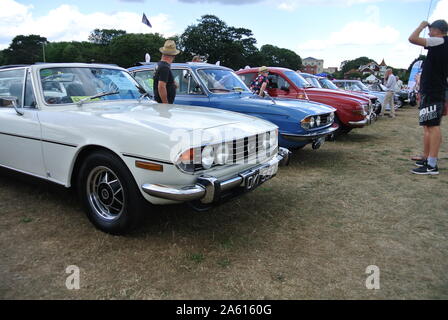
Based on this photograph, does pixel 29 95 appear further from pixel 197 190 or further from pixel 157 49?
pixel 157 49

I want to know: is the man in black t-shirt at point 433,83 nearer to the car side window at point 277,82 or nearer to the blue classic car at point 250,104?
the blue classic car at point 250,104

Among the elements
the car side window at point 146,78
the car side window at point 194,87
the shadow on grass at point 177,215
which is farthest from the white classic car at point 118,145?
the car side window at point 146,78

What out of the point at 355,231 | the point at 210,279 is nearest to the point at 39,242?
the point at 210,279

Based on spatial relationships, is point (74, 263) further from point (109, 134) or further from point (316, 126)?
point (316, 126)

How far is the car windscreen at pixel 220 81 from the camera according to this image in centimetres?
556

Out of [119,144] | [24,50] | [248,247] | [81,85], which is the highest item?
[24,50]

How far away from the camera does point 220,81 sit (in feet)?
18.8

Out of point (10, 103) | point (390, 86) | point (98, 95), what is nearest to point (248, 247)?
point (98, 95)

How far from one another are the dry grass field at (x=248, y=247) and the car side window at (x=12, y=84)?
2.92 feet

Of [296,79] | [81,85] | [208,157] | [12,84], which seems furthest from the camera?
[296,79]

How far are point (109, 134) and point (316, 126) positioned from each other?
3.52 metres

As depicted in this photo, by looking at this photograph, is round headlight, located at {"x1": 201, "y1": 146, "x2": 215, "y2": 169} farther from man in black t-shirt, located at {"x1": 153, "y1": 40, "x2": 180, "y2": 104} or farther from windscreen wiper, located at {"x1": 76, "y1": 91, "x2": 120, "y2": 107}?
man in black t-shirt, located at {"x1": 153, "y1": 40, "x2": 180, "y2": 104}

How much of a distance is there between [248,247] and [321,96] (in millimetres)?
5640

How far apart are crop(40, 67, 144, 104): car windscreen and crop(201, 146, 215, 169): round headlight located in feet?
5.44
